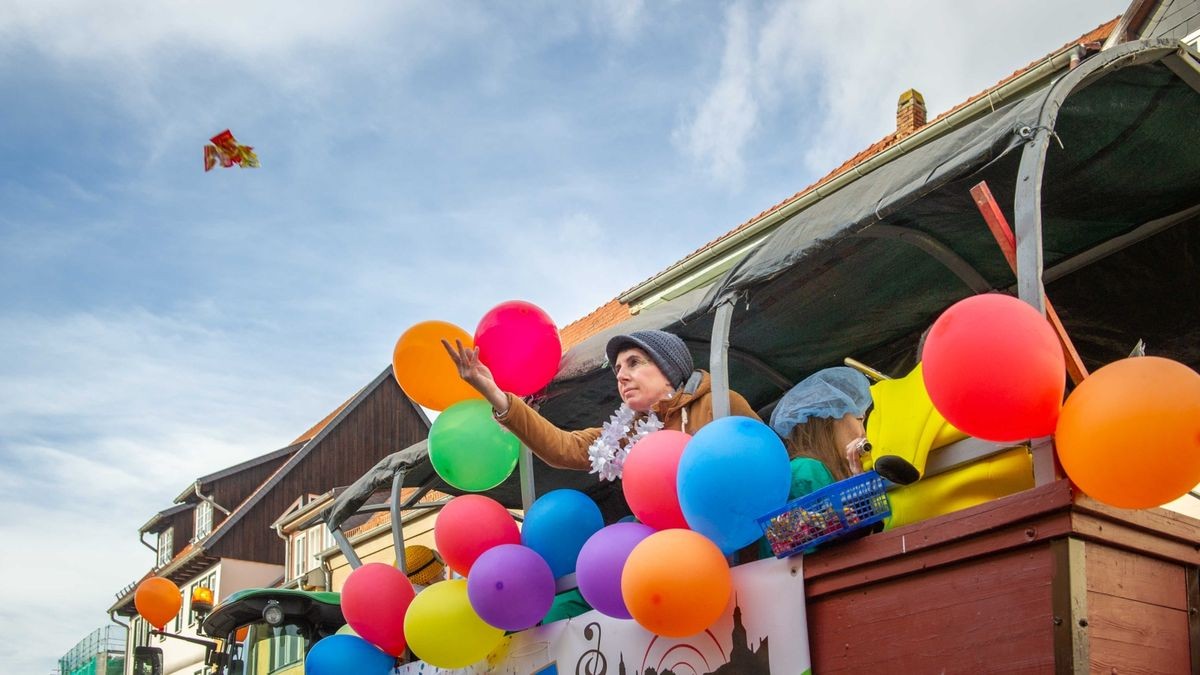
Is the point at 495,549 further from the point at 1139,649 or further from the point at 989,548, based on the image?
the point at 1139,649

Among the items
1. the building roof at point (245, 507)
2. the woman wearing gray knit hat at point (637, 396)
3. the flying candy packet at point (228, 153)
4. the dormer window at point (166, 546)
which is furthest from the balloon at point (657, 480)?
the dormer window at point (166, 546)

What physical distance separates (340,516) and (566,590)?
2454mm

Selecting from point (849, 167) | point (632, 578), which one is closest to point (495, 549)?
point (632, 578)

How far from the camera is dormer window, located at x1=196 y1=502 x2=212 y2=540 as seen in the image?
35.7 metres

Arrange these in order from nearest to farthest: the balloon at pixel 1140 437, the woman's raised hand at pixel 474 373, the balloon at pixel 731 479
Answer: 1. the balloon at pixel 1140 437
2. the balloon at pixel 731 479
3. the woman's raised hand at pixel 474 373

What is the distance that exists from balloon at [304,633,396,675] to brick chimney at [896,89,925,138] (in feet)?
38.5

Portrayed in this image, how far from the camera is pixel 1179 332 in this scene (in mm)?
5340

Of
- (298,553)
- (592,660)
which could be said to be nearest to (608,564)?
(592,660)

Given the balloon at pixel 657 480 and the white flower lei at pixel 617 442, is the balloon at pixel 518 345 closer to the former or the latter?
the white flower lei at pixel 617 442

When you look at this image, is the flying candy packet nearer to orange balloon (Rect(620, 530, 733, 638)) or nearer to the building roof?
orange balloon (Rect(620, 530, 733, 638))

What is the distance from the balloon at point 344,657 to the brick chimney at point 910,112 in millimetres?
11729

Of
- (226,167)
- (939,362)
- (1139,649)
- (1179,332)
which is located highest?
(226,167)

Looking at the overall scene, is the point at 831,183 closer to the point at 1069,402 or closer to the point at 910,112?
the point at 910,112

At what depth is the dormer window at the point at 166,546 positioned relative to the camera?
3791 centimetres
